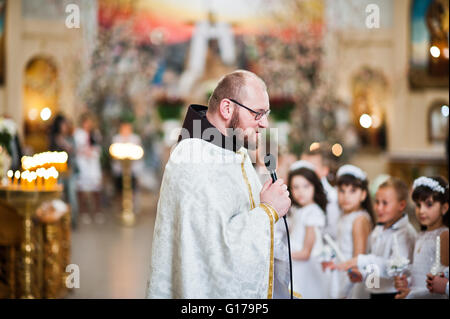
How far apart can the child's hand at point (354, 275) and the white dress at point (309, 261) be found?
1.26ft

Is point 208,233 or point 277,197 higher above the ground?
point 277,197

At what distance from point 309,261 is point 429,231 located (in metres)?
1.10

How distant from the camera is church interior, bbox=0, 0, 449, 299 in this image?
13938mm

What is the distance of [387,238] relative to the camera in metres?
4.75

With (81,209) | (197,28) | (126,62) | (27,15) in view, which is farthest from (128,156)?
(197,28)

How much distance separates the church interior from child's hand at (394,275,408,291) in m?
7.57

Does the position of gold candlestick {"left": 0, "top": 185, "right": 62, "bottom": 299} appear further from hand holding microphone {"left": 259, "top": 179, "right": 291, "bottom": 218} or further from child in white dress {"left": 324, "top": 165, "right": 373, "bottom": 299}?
hand holding microphone {"left": 259, "top": 179, "right": 291, "bottom": 218}

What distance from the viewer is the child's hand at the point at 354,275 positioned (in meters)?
4.73

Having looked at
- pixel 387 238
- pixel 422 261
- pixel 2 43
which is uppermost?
pixel 2 43

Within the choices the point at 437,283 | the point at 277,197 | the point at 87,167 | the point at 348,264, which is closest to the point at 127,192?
the point at 87,167

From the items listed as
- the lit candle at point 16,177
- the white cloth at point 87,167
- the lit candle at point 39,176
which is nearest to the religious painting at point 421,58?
the white cloth at point 87,167

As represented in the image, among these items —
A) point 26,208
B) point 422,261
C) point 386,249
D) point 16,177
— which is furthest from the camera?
point 26,208

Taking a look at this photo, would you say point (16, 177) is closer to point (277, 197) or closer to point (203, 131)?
point (203, 131)

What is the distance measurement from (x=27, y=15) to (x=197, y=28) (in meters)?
4.60
